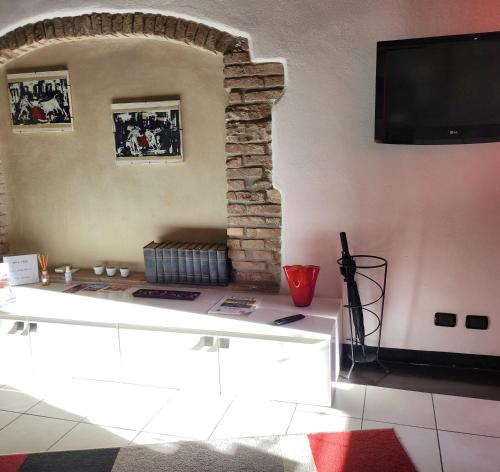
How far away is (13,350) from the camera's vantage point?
3.26 meters

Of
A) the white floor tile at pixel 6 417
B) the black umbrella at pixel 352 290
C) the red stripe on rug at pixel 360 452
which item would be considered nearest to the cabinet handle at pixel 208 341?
the red stripe on rug at pixel 360 452

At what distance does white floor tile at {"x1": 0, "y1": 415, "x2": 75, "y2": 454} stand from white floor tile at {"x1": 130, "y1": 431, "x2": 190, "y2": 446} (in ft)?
1.34

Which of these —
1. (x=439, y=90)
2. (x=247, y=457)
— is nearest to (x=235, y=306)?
(x=247, y=457)

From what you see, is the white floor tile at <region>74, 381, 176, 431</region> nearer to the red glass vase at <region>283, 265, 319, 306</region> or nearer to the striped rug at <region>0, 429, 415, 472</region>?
the striped rug at <region>0, 429, 415, 472</region>

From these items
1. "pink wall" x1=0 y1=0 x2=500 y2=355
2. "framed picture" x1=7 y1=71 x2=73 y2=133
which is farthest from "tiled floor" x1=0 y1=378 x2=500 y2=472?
"framed picture" x1=7 y1=71 x2=73 y2=133

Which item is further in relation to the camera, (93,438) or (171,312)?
(171,312)

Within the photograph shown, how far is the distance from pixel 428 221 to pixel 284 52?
1370mm

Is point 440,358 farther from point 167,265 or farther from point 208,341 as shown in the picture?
point 167,265

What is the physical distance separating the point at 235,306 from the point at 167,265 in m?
0.68

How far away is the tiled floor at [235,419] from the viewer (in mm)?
2451

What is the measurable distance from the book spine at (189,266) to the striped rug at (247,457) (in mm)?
1255

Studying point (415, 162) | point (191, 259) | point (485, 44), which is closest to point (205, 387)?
point (191, 259)

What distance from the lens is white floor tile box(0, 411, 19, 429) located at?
2.74 meters

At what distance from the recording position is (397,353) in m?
3.26
